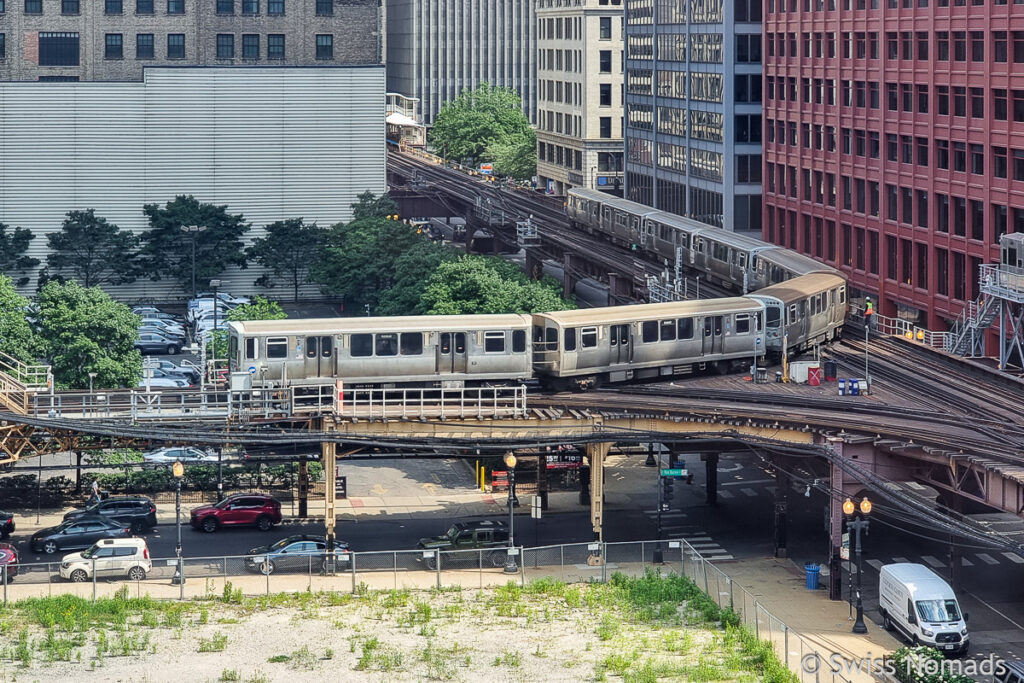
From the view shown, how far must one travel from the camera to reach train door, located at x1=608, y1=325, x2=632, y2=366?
69137mm

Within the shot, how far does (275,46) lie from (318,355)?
7777 cm

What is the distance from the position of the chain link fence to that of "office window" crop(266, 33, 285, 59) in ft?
271

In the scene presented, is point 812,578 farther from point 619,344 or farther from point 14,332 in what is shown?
point 14,332

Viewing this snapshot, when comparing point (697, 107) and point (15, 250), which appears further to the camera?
point (697, 107)

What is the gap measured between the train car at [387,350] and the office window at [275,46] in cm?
7572

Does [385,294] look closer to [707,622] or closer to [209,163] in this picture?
[209,163]

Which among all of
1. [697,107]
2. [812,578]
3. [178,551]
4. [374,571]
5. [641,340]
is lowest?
[812,578]

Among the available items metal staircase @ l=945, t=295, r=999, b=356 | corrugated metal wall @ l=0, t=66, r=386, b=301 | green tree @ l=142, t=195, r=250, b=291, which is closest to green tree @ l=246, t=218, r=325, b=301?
green tree @ l=142, t=195, r=250, b=291

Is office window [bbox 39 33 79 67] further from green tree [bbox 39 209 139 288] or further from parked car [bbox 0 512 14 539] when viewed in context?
parked car [bbox 0 512 14 539]

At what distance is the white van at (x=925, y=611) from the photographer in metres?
53.0

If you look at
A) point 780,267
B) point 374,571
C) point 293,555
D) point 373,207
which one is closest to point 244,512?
point 293,555

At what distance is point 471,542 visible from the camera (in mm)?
64875

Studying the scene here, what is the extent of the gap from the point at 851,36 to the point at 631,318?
37908 millimetres

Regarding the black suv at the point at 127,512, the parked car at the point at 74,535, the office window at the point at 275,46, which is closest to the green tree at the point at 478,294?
the black suv at the point at 127,512
